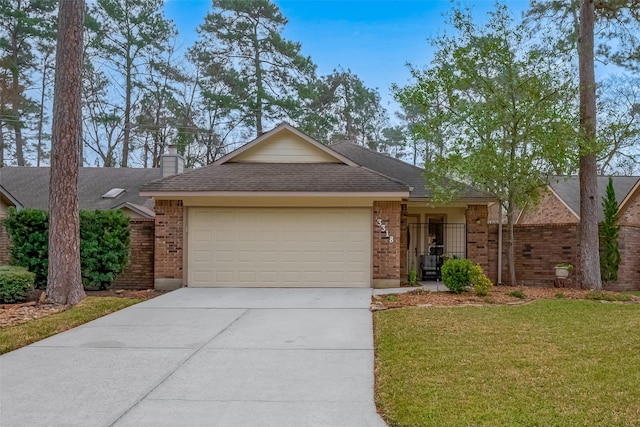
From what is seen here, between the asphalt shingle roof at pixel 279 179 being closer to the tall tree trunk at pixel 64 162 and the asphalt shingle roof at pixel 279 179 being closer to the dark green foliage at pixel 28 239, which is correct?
the dark green foliage at pixel 28 239

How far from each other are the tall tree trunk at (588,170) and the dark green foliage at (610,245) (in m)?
1.66

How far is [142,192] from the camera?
11.4m

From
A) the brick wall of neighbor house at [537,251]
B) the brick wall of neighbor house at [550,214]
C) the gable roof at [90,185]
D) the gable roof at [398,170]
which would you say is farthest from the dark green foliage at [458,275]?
the gable roof at [90,185]

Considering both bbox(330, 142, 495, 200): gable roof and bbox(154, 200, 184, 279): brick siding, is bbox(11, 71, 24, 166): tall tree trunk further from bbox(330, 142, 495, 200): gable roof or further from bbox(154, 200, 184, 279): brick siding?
bbox(330, 142, 495, 200): gable roof

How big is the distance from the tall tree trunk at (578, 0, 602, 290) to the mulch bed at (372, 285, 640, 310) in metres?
1.06

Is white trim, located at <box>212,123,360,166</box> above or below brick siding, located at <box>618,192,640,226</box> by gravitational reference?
above

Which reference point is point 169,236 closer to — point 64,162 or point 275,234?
point 275,234

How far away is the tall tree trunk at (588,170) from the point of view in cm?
1137

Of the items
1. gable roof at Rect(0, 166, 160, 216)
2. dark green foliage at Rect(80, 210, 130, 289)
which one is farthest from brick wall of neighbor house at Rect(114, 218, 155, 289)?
gable roof at Rect(0, 166, 160, 216)

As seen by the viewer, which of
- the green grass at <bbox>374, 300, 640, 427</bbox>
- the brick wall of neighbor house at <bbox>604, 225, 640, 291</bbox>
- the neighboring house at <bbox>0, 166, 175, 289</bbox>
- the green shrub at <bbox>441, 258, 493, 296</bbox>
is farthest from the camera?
the neighboring house at <bbox>0, 166, 175, 289</bbox>

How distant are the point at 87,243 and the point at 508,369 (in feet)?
31.1

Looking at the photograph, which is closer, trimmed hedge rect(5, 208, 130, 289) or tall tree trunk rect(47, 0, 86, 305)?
tall tree trunk rect(47, 0, 86, 305)

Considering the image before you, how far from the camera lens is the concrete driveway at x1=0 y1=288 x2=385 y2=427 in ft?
12.4

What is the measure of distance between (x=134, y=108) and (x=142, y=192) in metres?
17.2
